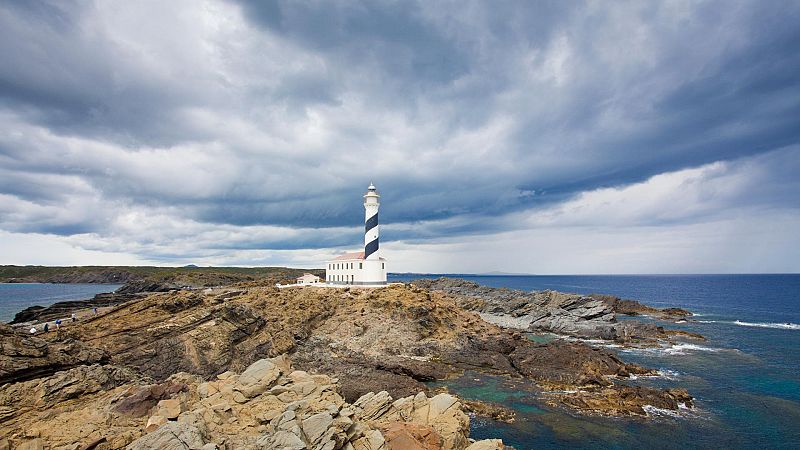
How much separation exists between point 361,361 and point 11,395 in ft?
77.6

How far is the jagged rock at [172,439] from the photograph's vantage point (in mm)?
12555

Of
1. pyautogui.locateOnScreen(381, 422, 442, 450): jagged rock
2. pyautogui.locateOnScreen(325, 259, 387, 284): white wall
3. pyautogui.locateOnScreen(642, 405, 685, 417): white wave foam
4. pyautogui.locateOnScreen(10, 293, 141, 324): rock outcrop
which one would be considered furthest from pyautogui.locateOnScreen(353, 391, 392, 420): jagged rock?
pyautogui.locateOnScreen(10, 293, 141, 324): rock outcrop

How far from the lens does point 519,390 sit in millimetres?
30281

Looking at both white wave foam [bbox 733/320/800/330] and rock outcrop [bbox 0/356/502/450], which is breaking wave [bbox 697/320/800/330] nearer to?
white wave foam [bbox 733/320/800/330]

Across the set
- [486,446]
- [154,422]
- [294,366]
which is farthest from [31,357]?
[486,446]

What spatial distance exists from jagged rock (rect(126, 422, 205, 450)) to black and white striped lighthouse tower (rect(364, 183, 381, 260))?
45.1m

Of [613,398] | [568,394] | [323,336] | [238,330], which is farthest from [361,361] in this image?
[613,398]

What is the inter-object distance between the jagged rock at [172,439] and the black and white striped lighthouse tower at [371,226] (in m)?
45.1

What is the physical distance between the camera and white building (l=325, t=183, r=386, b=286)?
5775 centimetres

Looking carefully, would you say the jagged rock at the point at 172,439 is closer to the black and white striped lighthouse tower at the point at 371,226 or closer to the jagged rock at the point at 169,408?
the jagged rock at the point at 169,408

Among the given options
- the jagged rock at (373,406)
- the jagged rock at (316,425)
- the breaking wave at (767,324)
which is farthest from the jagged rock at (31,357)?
the breaking wave at (767,324)

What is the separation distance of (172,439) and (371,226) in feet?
153

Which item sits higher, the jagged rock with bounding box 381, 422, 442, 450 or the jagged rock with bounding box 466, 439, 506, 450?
the jagged rock with bounding box 381, 422, 442, 450

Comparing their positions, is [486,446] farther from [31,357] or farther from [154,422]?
[31,357]
